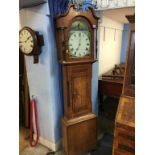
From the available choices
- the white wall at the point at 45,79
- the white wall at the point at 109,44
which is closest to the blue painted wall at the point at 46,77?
the white wall at the point at 45,79

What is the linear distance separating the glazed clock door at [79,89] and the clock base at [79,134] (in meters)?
0.09

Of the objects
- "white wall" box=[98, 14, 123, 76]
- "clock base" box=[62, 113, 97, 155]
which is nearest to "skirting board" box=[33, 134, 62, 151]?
"clock base" box=[62, 113, 97, 155]

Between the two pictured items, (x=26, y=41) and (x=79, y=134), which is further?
(x=79, y=134)

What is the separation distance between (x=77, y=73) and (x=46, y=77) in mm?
378

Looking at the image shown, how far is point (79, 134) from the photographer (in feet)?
6.76

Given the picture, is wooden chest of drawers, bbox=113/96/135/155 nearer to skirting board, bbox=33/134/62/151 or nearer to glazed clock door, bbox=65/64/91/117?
glazed clock door, bbox=65/64/91/117

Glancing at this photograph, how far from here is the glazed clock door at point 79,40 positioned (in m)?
1.81

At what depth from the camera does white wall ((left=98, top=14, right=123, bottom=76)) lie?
3014 mm

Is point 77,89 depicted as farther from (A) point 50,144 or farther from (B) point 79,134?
(A) point 50,144

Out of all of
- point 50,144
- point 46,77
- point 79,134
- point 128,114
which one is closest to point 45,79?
point 46,77

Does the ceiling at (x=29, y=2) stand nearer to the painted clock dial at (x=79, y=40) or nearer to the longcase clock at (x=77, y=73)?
the longcase clock at (x=77, y=73)

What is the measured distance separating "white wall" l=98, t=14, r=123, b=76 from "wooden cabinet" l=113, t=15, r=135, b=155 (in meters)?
1.37

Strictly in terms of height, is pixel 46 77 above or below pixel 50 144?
above
